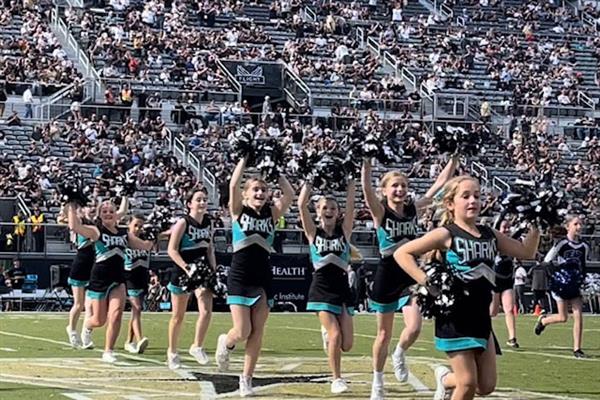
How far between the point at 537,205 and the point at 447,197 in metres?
0.61

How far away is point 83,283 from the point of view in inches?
630

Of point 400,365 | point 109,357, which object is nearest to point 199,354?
point 109,357

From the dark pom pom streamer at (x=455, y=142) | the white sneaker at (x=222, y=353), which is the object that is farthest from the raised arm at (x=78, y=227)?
the dark pom pom streamer at (x=455, y=142)

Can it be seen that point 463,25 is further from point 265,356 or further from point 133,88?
point 265,356

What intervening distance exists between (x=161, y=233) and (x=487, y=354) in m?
8.65

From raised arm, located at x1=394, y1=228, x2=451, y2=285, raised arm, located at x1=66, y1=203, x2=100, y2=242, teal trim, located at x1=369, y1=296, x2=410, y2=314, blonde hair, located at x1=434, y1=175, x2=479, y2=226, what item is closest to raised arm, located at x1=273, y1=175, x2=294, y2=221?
teal trim, located at x1=369, y1=296, x2=410, y2=314

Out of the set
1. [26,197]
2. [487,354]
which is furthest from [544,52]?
[487,354]

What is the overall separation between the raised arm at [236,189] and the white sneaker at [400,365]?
1737 mm

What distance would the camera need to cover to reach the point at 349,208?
11133 millimetres

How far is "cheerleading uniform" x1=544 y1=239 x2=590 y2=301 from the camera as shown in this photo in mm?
15641

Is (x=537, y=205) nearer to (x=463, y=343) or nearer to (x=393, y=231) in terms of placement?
(x=463, y=343)

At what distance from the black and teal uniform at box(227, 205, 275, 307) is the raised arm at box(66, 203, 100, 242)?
307 centimetres

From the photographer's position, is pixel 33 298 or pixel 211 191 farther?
pixel 211 191

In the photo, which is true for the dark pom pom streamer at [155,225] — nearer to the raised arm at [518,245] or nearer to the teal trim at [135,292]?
the teal trim at [135,292]
